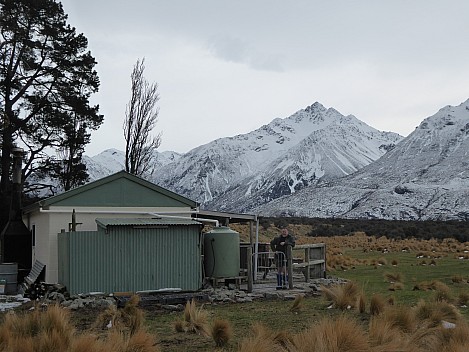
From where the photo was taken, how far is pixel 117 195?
19.0 meters

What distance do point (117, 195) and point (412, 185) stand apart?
5112 inches

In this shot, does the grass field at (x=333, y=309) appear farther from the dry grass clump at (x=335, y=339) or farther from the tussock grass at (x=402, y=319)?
the dry grass clump at (x=335, y=339)

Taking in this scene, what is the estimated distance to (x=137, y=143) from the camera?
104 feet

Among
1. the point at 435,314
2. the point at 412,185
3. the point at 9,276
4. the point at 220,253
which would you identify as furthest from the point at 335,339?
the point at 412,185

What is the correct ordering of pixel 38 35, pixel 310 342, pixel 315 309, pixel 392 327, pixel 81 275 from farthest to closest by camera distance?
pixel 38 35 → pixel 81 275 → pixel 315 309 → pixel 392 327 → pixel 310 342

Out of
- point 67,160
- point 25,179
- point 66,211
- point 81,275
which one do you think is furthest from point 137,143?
point 81,275

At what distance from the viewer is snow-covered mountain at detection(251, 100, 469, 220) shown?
12712 cm

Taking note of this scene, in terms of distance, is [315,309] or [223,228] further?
[223,228]

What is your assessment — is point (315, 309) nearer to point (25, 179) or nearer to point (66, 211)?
point (66, 211)

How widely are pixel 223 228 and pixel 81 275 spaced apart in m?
4.40

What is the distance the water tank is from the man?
125 cm

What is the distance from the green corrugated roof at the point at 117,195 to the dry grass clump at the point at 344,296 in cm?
702

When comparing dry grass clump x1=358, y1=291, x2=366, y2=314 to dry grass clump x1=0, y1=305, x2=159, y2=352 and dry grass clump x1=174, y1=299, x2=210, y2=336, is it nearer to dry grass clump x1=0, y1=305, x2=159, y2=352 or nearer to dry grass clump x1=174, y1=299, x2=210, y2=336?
dry grass clump x1=174, y1=299, x2=210, y2=336

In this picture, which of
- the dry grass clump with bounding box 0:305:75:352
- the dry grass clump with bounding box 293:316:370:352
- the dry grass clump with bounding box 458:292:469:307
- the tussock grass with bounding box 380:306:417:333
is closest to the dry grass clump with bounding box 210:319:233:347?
the dry grass clump with bounding box 293:316:370:352
